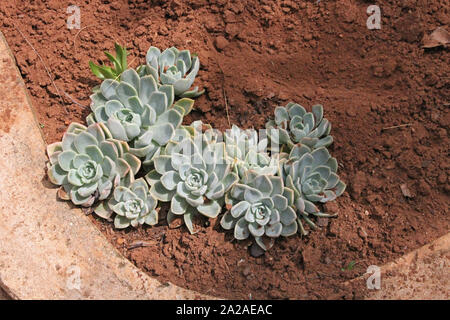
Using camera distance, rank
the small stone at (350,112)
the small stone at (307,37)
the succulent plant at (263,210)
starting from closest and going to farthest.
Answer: the succulent plant at (263,210)
the small stone at (350,112)
the small stone at (307,37)

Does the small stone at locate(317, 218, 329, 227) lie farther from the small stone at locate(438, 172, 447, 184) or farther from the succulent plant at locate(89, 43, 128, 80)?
the succulent plant at locate(89, 43, 128, 80)

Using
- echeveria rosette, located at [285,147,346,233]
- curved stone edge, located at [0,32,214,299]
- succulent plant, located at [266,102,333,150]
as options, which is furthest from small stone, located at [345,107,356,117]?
curved stone edge, located at [0,32,214,299]

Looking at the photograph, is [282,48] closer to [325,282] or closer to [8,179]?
[325,282]

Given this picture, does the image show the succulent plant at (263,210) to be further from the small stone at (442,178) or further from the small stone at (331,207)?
the small stone at (442,178)

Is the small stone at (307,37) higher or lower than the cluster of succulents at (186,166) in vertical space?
higher

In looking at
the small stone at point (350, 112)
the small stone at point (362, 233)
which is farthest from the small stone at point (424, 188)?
the small stone at point (350, 112)

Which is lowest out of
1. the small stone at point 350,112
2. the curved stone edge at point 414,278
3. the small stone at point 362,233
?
the curved stone edge at point 414,278

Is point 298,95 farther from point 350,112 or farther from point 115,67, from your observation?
point 115,67
